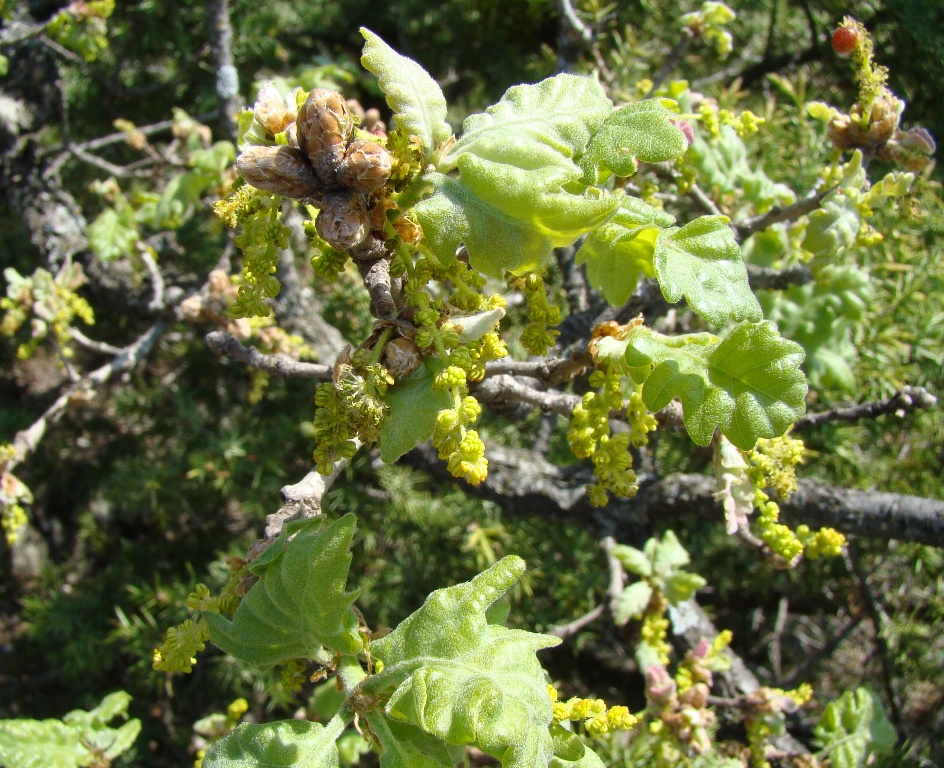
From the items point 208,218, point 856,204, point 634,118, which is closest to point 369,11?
point 208,218

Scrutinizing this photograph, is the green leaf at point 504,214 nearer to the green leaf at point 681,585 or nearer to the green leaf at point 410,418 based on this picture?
the green leaf at point 410,418

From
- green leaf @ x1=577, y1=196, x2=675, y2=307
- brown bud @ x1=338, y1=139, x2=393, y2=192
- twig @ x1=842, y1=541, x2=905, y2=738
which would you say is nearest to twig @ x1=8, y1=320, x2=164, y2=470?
brown bud @ x1=338, y1=139, x2=393, y2=192

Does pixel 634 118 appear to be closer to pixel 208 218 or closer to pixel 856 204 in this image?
pixel 856 204

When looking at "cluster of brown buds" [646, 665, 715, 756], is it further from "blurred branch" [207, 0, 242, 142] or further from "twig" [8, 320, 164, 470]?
"blurred branch" [207, 0, 242, 142]

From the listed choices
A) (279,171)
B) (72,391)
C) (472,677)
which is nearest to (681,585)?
(472,677)

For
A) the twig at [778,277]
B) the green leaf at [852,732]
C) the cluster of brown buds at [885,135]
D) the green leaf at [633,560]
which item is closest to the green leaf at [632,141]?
the cluster of brown buds at [885,135]

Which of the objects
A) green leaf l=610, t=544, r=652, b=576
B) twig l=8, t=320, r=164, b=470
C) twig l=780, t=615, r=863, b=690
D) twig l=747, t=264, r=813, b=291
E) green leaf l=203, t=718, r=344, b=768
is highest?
twig l=747, t=264, r=813, b=291
